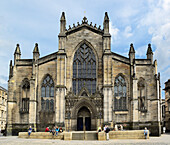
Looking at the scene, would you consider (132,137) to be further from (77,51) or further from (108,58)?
(77,51)

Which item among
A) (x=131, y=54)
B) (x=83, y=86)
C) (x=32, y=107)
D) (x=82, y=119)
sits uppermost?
(x=131, y=54)

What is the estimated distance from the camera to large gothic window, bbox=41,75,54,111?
3594 cm

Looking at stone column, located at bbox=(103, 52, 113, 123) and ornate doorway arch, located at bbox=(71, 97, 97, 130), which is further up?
stone column, located at bbox=(103, 52, 113, 123)

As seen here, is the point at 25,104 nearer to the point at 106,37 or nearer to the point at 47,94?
the point at 47,94

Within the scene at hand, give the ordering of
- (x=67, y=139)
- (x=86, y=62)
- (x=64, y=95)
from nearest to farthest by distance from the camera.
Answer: (x=67, y=139)
(x=64, y=95)
(x=86, y=62)

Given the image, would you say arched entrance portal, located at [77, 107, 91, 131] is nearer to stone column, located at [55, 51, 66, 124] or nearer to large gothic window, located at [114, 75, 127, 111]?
stone column, located at [55, 51, 66, 124]

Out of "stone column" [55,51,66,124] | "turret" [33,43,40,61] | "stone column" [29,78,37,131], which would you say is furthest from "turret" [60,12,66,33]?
"stone column" [29,78,37,131]

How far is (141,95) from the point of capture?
36.2 meters

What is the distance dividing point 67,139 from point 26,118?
1096 centimetres

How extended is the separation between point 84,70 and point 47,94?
6283mm

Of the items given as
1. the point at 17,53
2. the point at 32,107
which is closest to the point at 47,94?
the point at 32,107

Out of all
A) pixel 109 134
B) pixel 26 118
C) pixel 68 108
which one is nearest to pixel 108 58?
pixel 68 108

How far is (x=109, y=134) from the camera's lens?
27.2 meters

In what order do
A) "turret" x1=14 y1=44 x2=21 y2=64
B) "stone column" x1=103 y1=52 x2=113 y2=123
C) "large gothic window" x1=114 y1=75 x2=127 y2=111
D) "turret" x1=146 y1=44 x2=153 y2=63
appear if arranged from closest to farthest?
1. "stone column" x1=103 y1=52 x2=113 y2=123
2. "large gothic window" x1=114 y1=75 x2=127 y2=111
3. "turret" x1=146 y1=44 x2=153 y2=63
4. "turret" x1=14 y1=44 x2=21 y2=64
